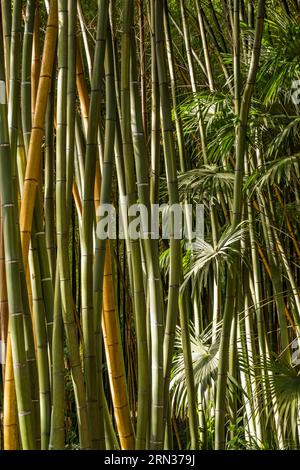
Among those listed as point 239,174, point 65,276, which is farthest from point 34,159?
point 239,174

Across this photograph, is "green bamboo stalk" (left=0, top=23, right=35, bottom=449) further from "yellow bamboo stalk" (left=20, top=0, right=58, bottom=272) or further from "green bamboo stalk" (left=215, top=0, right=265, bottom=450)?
"green bamboo stalk" (left=215, top=0, right=265, bottom=450)

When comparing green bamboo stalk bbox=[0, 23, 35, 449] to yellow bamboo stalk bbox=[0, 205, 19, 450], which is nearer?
green bamboo stalk bbox=[0, 23, 35, 449]

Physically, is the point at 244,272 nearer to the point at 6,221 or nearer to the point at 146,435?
the point at 146,435

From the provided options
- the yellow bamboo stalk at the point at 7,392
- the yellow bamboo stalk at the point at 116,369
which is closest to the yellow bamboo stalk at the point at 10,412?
the yellow bamboo stalk at the point at 7,392

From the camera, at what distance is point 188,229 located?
2.57 metres

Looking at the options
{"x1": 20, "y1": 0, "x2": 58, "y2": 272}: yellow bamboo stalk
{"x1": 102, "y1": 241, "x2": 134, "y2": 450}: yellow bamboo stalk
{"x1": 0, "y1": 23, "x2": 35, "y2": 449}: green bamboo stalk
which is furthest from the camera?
{"x1": 102, "y1": 241, "x2": 134, "y2": 450}: yellow bamboo stalk

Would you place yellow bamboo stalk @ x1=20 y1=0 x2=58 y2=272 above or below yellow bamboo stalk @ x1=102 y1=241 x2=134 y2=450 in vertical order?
above

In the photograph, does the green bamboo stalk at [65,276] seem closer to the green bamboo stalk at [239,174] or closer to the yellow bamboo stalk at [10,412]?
the yellow bamboo stalk at [10,412]

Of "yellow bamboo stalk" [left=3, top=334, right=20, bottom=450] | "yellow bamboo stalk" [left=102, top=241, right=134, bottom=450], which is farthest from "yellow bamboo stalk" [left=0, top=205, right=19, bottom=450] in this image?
"yellow bamboo stalk" [left=102, top=241, right=134, bottom=450]

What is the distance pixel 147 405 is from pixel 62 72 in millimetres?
785

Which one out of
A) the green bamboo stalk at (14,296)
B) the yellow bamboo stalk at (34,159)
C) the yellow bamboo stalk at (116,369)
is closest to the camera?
the green bamboo stalk at (14,296)

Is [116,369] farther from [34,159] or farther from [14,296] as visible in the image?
[34,159]

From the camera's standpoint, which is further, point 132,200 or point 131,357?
point 131,357
